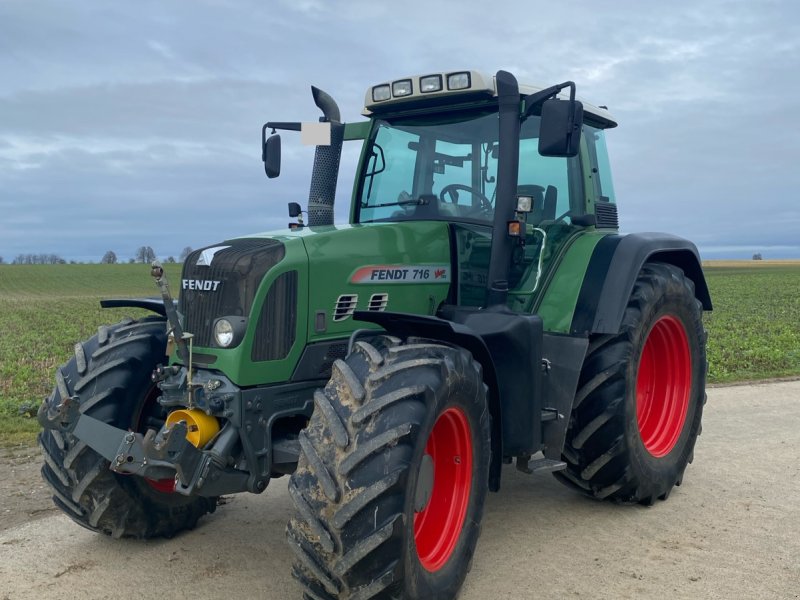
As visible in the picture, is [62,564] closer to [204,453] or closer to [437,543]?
[204,453]

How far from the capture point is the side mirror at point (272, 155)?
518cm

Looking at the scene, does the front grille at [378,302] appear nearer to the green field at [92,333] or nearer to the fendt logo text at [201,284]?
the fendt logo text at [201,284]

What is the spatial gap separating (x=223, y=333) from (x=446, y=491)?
4.55 ft

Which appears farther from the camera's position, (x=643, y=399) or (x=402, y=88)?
(x=643, y=399)

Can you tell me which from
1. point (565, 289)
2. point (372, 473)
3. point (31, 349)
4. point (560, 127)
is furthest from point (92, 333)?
point (372, 473)

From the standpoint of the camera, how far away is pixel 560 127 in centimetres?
416

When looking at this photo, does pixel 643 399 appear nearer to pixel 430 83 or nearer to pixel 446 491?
pixel 446 491

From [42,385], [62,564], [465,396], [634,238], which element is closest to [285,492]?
[62,564]

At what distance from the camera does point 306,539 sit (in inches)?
126

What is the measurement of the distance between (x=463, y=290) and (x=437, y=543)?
161cm

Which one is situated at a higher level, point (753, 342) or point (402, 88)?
point (402, 88)

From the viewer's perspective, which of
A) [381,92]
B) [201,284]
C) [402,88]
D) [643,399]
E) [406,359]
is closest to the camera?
[406,359]

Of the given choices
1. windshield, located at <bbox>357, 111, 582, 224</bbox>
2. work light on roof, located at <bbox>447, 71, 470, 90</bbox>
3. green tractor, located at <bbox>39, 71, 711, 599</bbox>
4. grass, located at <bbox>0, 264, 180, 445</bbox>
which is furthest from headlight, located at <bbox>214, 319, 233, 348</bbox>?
grass, located at <bbox>0, 264, 180, 445</bbox>

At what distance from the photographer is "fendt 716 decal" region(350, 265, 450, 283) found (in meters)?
4.34
